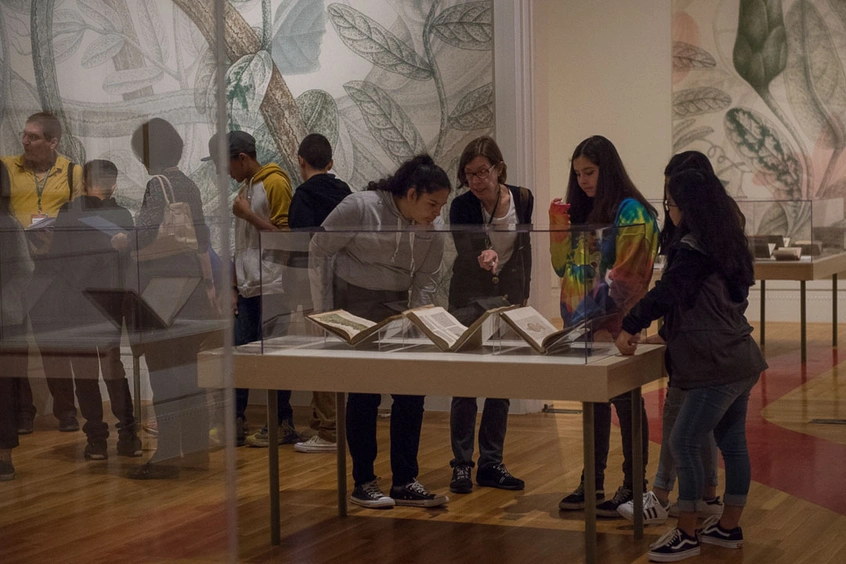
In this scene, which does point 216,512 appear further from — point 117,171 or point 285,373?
point 285,373

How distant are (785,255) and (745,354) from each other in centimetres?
513

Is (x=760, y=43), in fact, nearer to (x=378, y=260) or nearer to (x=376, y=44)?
(x=376, y=44)

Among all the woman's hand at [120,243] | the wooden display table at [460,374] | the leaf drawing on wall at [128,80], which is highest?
the leaf drawing on wall at [128,80]

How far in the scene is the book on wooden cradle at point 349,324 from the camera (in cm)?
434

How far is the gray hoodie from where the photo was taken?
4293mm

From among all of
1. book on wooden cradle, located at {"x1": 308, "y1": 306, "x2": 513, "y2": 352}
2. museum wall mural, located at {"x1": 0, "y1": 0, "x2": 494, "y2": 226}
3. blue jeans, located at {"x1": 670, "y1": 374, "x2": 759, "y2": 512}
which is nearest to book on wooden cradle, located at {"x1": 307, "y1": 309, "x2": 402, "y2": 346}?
book on wooden cradle, located at {"x1": 308, "y1": 306, "x2": 513, "y2": 352}

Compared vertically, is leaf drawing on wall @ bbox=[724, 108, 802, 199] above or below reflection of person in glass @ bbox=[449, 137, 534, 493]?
above

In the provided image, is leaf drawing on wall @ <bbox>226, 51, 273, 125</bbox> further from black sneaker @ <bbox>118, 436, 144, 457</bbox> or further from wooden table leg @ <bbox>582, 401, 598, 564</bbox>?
black sneaker @ <bbox>118, 436, 144, 457</bbox>

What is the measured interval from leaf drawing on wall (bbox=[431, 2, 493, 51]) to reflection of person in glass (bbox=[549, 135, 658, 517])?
106 inches

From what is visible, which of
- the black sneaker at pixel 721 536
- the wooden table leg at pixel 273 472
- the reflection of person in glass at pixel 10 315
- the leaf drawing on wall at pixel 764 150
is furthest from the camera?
the leaf drawing on wall at pixel 764 150

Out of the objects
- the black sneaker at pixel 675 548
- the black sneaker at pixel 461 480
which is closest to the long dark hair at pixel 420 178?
the black sneaker at pixel 461 480

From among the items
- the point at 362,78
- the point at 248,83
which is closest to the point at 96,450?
the point at 362,78

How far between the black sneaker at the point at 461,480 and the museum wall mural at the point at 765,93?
7.40 metres

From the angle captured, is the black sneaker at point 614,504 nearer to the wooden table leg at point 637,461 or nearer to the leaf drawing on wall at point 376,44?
the wooden table leg at point 637,461
